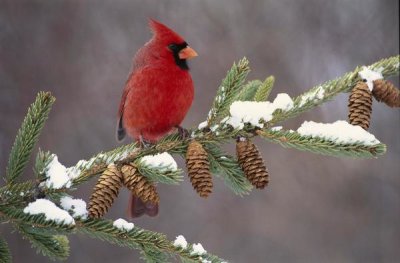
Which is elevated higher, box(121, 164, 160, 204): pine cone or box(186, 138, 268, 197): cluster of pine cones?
box(186, 138, 268, 197): cluster of pine cones

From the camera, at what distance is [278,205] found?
350 centimetres

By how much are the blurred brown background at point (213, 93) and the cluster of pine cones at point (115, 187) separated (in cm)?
221

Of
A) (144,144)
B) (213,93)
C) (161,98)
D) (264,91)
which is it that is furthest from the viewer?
(213,93)

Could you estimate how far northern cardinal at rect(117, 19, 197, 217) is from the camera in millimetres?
1601

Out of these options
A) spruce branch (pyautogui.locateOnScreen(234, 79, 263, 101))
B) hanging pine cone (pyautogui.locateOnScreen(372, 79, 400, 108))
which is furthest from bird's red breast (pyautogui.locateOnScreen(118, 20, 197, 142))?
hanging pine cone (pyautogui.locateOnScreen(372, 79, 400, 108))

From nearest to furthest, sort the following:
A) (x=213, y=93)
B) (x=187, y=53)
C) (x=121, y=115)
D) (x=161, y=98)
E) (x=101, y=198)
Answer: (x=101, y=198) → (x=161, y=98) → (x=187, y=53) → (x=121, y=115) → (x=213, y=93)

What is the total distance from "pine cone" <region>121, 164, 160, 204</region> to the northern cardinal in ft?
1.60

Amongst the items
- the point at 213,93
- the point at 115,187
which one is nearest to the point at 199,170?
the point at 115,187

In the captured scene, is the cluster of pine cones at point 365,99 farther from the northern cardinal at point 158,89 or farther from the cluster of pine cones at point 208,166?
the northern cardinal at point 158,89

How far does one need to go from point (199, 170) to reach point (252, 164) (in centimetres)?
9

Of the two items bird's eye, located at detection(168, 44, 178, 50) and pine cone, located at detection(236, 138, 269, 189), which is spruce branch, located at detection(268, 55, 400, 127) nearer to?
pine cone, located at detection(236, 138, 269, 189)

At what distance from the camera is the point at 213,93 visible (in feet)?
11.6

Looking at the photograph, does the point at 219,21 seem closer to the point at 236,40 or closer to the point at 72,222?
the point at 236,40

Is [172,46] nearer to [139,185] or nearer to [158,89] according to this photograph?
[158,89]
